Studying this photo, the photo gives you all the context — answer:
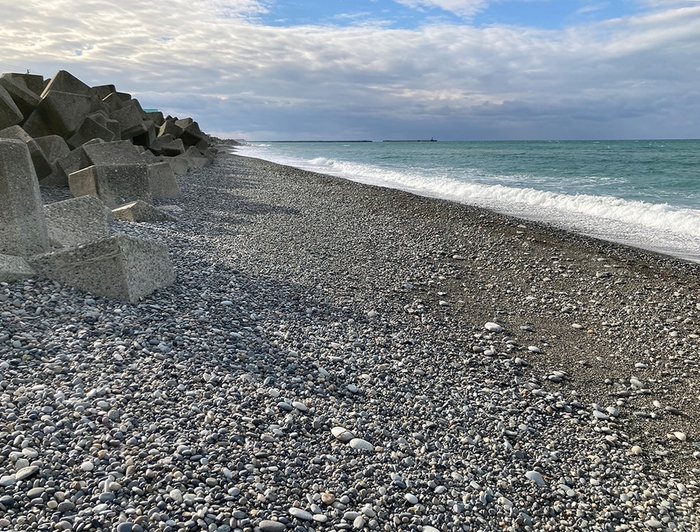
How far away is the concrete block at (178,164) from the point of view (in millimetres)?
17531

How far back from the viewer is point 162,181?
12.7 m

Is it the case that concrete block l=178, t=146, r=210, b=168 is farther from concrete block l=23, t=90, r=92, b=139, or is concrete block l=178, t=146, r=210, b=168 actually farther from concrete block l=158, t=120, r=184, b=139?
concrete block l=23, t=90, r=92, b=139

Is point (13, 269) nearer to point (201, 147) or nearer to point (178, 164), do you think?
point (178, 164)

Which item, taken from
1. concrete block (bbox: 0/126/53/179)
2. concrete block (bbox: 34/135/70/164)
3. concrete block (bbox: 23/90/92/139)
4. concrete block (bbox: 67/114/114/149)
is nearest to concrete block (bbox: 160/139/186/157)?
→ concrete block (bbox: 67/114/114/149)

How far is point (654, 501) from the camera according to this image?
331 cm

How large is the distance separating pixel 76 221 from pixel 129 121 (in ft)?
43.8

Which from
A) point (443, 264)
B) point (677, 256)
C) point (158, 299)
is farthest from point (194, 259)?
point (677, 256)

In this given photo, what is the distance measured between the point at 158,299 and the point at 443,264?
4.63 m

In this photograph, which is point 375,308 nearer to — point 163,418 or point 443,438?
point 443,438

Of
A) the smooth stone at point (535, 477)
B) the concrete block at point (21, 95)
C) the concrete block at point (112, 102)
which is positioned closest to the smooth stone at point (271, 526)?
the smooth stone at point (535, 477)

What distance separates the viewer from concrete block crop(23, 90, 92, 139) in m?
13.0

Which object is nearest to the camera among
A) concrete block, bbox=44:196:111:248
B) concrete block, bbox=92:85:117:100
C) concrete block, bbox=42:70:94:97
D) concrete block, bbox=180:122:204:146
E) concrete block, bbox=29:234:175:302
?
concrete block, bbox=29:234:175:302

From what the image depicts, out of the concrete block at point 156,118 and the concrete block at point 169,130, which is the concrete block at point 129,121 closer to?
the concrete block at point 169,130

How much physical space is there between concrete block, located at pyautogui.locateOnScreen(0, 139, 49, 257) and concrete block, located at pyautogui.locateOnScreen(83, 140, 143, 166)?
658cm
